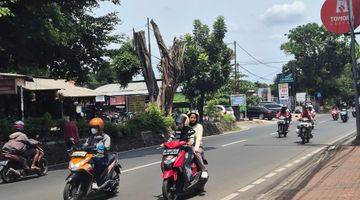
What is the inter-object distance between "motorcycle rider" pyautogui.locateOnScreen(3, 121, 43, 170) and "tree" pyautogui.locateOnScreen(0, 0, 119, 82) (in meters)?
4.32

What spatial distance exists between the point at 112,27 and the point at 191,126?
51.4 feet

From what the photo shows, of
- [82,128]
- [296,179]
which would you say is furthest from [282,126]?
[296,179]

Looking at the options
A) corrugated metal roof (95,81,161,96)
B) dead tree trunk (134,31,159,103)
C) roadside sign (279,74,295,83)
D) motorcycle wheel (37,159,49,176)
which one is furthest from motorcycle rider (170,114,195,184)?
roadside sign (279,74,295,83)

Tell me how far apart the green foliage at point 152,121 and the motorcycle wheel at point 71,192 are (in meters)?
16.0

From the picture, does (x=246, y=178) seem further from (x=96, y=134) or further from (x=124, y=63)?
(x=124, y=63)

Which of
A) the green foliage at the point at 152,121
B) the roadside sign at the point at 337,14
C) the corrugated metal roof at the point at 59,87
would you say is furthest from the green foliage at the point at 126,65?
the roadside sign at the point at 337,14

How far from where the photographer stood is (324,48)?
3359 inches

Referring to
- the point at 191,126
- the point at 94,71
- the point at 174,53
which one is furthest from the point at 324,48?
the point at 191,126

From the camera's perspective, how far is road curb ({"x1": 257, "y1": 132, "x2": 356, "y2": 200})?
9945 mm

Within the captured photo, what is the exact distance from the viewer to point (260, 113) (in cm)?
5722

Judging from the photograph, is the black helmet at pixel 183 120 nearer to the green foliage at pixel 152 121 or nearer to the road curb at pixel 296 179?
the road curb at pixel 296 179

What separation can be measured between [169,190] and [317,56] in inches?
3168

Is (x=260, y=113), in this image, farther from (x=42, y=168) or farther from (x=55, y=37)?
(x=42, y=168)

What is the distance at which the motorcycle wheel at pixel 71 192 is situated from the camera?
9.11 metres
